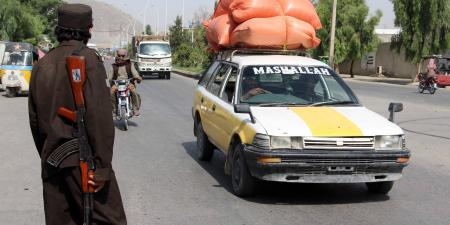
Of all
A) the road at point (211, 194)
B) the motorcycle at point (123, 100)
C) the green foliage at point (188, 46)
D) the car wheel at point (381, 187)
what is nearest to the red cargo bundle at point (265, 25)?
the road at point (211, 194)

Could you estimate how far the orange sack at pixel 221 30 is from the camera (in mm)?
10195

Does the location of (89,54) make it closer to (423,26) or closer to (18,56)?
(18,56)

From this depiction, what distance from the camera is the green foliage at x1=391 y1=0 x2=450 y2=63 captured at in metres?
39.4

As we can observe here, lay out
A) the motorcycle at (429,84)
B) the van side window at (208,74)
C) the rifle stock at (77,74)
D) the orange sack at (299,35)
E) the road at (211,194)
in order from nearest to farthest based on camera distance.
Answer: the rifle stock at (77,74) → the road at (211,194) → the van side window at (208,74) → the orange sack at (299,35) → the motorcycle at (429,84)

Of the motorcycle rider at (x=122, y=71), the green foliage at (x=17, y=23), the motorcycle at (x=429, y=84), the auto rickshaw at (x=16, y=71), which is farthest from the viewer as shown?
the green foliage at (x=17, y=23)

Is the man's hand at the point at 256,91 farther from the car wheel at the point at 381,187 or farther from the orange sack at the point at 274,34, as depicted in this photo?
the orange sack at the point at 274,34

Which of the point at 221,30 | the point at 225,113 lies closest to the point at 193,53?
the point at 221,30

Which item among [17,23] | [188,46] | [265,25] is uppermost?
[17,23]

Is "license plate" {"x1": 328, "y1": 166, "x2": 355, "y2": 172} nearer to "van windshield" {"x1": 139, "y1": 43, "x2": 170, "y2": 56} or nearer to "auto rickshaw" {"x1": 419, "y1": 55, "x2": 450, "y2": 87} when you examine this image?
"auto rickshaw" {"x1": 419, "y1": 55, "x2": 450, "y2": 87}

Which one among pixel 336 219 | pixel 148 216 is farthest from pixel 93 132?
pixel 336 219

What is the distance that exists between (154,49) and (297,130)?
102 feet

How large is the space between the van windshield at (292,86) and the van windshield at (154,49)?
1133 inches

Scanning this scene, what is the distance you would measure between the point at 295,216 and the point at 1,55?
21067 millimetres

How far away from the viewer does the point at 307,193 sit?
6992 millimetres
